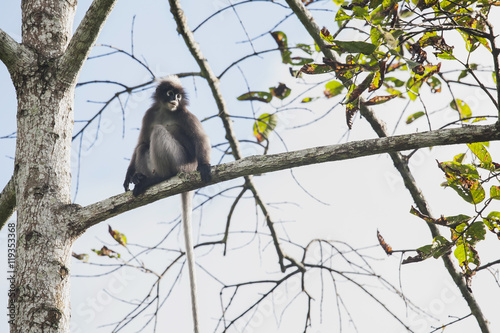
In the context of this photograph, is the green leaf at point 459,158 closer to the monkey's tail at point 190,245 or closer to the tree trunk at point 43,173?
the monkey's tail at point 190,245

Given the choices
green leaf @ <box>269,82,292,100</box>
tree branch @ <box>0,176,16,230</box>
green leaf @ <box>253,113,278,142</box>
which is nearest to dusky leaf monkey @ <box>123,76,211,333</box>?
green leaf @ <box>253,113,278,142</box>

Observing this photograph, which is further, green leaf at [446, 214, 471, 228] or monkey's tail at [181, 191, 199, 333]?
monkey's tail at [181, 191, 199, 333]

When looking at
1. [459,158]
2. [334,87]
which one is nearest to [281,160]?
[459,158]

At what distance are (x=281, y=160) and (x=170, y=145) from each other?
7.68 feet

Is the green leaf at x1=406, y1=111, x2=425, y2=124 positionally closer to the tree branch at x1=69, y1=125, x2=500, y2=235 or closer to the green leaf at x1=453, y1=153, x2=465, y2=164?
the green leaf at x1=453, y1=153, x2=465, y2=164

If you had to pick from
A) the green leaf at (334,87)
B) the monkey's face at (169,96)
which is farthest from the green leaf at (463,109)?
the monkey's face at (169,96)

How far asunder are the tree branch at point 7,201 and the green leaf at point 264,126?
211 cm

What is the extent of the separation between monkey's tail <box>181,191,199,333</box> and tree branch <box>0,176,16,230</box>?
1426mm

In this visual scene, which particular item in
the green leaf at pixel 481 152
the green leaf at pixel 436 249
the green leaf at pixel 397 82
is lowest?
the green leaf at pixel 436 249

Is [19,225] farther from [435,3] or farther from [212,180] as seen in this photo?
[435,3]

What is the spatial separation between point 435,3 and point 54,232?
2361 millimetres

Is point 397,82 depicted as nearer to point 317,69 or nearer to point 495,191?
point 495,191

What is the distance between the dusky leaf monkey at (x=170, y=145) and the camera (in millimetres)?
4574

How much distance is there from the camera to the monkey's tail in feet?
12.2
